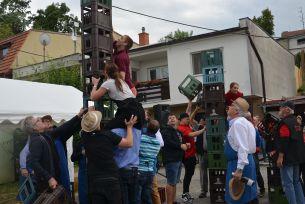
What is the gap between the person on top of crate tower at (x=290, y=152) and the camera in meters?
6.71

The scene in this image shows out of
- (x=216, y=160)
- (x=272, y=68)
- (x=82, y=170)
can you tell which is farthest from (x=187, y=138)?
(x=272, y=68)

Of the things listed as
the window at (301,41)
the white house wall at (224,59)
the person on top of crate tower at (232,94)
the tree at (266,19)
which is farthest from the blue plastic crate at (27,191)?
the window at (301,41)

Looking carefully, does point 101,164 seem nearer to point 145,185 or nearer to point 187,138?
point 145,185

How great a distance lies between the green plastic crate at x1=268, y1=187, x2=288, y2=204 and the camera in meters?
7.56

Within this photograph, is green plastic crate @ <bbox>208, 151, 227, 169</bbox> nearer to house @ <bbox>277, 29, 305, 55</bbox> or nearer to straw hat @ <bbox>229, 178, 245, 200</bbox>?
straw hat @ <bbox>229, 178, 245, 200</bbox>

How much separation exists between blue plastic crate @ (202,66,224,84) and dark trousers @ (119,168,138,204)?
3593mm

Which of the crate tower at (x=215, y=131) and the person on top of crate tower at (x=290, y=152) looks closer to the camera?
the person on top of crate tower at (x=290, y=152)

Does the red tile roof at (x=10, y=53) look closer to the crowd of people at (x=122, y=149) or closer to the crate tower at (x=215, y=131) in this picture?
the crate tower at (x=215, y=131)

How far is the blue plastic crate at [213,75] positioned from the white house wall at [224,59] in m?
11.3

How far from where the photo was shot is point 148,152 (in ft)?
20.3

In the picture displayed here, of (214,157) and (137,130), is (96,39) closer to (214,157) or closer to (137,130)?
(137,130)

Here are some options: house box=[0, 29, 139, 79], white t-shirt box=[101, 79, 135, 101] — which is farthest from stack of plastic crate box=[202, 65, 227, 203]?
house box=[0, 29, 139, 79]

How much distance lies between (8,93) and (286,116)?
622 cm

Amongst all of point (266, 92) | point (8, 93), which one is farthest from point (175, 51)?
point (8, 93)
